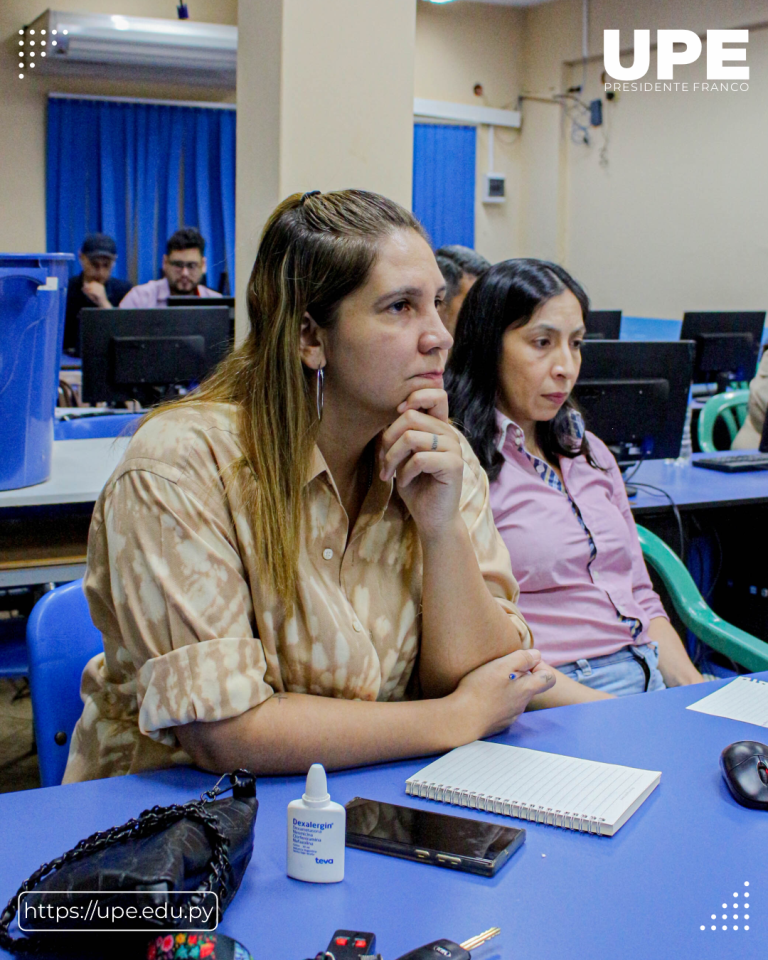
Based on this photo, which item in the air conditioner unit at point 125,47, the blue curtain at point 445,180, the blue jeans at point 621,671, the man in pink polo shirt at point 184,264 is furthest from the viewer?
the blue curtain at point 445,180

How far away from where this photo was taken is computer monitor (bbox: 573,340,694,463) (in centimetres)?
302

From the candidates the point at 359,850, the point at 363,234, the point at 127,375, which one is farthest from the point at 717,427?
the point at 359,850

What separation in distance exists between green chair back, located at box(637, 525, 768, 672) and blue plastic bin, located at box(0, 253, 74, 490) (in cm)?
146

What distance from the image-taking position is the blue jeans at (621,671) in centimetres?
196

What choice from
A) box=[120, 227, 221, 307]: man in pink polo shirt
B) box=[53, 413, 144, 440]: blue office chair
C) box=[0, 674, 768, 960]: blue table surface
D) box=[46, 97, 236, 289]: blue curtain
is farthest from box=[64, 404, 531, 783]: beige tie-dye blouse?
box=[46, 97, 236, 289]: blue curtain

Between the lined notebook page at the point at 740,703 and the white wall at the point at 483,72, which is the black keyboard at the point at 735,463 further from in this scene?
the white wall at the point at 483,72

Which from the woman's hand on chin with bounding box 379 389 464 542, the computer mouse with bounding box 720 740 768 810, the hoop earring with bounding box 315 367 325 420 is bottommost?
the computer mouse with bounding box 720 740 768 810

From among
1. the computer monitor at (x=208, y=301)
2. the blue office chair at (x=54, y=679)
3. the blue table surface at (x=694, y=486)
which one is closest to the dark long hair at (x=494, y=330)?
the blue table surface at (x=694, y=486)

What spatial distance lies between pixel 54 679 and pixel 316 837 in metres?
0.64

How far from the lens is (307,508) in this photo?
52.9 inches

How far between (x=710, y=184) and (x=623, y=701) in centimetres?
644

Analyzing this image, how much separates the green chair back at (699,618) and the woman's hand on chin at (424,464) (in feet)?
3.38

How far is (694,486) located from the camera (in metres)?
3.13

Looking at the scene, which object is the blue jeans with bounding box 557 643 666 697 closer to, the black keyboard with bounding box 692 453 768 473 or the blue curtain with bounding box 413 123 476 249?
the black keyboard with bounding box 692 453 768 473
